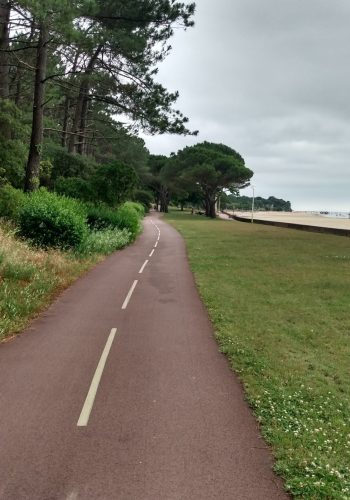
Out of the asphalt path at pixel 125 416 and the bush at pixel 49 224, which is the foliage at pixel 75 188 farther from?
the asphalt path at pixel 125 416

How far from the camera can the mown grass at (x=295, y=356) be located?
4488 millimetres

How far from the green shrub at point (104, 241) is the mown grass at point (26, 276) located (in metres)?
1.75

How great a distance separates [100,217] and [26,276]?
48.0 feet

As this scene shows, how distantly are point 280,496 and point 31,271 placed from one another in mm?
10204

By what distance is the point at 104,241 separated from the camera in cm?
2225

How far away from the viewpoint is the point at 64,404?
5.74 m

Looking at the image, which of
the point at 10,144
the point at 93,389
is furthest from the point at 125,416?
the point at 10,144

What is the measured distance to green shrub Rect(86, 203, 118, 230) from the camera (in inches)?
1019

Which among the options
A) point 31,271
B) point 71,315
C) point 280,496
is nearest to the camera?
point 280,496

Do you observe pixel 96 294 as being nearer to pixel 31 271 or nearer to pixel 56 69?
pixel 31 271

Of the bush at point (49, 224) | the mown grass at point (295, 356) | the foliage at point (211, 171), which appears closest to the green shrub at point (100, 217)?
the bush at point (49, 224)

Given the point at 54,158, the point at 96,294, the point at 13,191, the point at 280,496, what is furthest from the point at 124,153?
the point at 280,496

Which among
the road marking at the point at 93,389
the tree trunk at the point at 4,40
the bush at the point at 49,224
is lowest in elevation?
the road marking at the point at 93,389

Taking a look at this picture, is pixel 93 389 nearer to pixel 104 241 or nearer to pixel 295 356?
pixel 295 356
